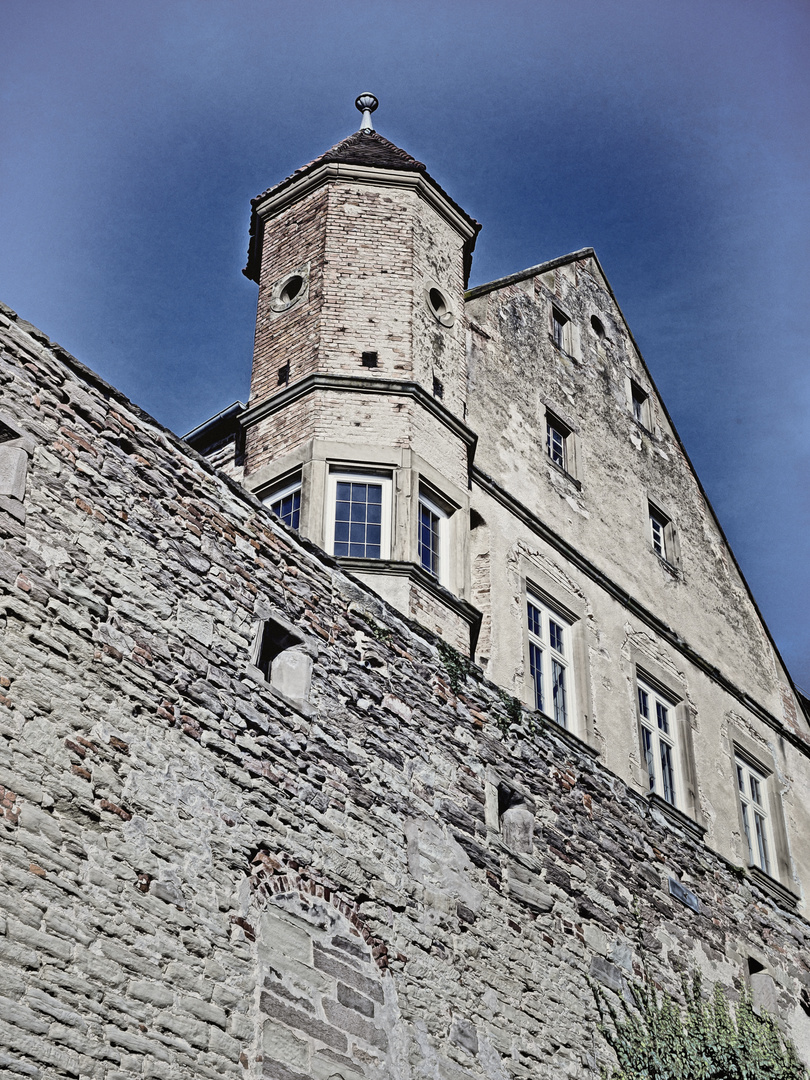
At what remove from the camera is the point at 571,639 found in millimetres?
18234

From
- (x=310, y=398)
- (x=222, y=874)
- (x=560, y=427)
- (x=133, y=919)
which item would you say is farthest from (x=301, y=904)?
(x=560, y=427)

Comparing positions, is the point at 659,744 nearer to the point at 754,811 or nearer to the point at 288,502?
the point at 754,811

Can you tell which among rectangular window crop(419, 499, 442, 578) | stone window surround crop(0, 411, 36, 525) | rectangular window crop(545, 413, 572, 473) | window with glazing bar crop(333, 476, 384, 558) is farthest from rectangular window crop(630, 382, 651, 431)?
stone window surround crop(0, 411, 36, 525)

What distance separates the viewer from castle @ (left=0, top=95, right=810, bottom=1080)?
29.4 feet

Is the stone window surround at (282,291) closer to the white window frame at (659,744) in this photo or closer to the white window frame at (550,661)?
the white window frame at (550,661)

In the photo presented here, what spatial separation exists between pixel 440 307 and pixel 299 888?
31.7ft

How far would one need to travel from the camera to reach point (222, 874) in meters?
9.59

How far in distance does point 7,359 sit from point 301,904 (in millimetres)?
4448

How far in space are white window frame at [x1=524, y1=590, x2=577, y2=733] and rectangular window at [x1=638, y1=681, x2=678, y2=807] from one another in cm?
153

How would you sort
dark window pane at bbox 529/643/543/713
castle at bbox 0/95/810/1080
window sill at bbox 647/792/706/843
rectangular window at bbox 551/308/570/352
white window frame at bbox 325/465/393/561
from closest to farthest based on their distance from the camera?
castle at bbox 0/95/810/1080
white window frame at bbox 325/465/393/561
dark window pane at bbox 529/643/543/713
window sill at bbox 647/792/706/843
rectangular window at bbox 551/308/570/352

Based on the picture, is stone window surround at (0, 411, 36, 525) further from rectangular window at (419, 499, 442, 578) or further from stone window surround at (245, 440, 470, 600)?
rectangular window at (419, 499, 442, 578)

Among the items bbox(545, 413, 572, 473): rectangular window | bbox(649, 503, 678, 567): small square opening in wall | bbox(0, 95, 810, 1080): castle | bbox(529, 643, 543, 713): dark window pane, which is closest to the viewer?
bbox(0, 95, 810, 1080): castle

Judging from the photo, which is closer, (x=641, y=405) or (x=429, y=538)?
(x=429, y=538)

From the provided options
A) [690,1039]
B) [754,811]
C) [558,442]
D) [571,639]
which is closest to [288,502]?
[571,639]
